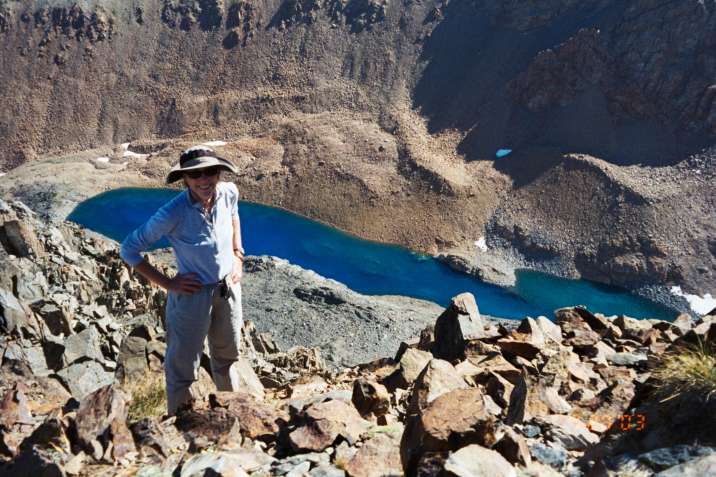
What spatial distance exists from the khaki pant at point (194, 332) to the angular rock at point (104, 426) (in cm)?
71

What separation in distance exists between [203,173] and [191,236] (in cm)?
69

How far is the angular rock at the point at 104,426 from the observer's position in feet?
17.7

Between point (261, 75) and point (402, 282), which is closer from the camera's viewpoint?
point (402, 282)

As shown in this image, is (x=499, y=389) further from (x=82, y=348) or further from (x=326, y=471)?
(x=82, y=348)

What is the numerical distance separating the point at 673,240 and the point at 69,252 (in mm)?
48934

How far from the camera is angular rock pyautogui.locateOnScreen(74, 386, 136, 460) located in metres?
5.41

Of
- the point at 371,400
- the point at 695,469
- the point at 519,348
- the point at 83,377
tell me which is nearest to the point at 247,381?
the point at 83,377

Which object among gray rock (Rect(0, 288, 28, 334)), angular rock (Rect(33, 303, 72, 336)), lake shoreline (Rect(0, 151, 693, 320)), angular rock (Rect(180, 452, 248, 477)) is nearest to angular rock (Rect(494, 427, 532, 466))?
angular rock (Rect(180, 452, 248, 477))

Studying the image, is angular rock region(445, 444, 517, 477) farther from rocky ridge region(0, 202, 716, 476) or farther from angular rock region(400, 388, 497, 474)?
angular rock region(400, 388, 497, 474)

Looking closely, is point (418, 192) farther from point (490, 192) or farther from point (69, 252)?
point (69, 252)

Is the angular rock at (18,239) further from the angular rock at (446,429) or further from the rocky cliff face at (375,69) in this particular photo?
the rocky cliff face at (375,69)

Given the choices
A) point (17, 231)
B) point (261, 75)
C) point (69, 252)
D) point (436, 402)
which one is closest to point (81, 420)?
point (436, 402)

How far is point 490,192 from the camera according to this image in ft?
193

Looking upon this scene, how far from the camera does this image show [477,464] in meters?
4.11
